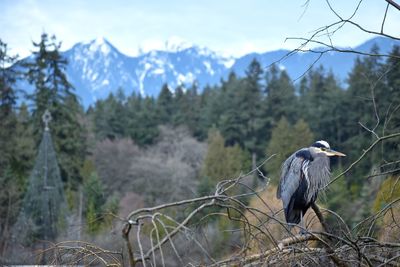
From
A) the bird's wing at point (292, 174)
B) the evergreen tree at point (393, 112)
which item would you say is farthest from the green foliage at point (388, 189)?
the bird's wing at point (292, 174)

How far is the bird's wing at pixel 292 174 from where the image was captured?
490 centimetres

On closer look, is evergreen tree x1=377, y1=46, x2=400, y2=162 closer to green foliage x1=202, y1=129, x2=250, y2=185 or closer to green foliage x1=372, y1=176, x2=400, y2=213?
green foliage x1=372, y1=176, x2=400, y2=213

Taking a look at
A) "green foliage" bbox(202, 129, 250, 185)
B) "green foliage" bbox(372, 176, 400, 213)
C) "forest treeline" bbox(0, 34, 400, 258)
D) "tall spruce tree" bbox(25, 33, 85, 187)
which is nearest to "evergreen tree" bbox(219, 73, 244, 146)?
"forest treeline" bbox(0, 34, 400, 258)

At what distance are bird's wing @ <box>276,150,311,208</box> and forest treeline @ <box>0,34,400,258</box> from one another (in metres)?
17.6

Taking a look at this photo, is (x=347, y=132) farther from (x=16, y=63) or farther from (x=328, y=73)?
(x=16, y=63)

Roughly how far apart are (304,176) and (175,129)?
115 ft

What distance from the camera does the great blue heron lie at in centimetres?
467

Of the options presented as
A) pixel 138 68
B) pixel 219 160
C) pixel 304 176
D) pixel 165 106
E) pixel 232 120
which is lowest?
pixel 219 160

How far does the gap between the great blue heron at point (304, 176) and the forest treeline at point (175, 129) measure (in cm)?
1756

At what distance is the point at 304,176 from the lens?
4.91 metres

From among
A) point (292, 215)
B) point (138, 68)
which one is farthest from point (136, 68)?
point (292, 215)

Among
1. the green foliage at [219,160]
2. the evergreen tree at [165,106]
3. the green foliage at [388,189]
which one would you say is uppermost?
the evergreen tree at [165,106]

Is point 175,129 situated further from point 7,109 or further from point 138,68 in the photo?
point 138,68

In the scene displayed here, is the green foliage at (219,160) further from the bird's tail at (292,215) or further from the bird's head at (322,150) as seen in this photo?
the bird's head at (322,150)
